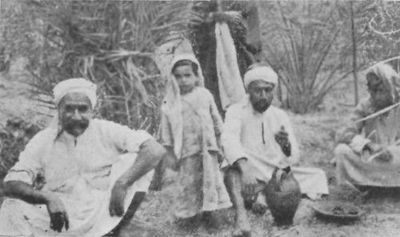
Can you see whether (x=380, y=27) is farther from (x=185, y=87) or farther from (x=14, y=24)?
(x=14, y=24)

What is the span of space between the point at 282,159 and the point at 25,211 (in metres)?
2.04

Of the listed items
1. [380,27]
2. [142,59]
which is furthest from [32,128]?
[380,27]

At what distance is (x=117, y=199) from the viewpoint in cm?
371

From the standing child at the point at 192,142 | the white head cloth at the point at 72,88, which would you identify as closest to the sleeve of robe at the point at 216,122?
the standing child at the point at 192,142

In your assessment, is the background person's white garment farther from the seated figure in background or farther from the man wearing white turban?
the man wearing white turban

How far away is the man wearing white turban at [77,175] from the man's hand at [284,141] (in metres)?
1.03

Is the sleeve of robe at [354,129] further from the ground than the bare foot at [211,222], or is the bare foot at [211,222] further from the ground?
the sleeve of robe at [354,129]

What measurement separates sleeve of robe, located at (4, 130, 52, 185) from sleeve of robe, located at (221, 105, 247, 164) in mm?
1274

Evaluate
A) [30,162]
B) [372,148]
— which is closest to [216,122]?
[372,148]

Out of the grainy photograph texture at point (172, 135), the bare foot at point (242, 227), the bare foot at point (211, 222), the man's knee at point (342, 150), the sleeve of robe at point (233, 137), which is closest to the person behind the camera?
the grainy photograph texture at point (172, 135)

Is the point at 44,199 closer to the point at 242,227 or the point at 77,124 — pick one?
the point at 77,124

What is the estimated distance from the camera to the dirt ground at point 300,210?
4.43m

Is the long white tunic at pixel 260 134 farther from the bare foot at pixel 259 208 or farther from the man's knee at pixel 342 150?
the man's knee at pixel 342 150

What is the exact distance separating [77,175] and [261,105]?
157 cm
